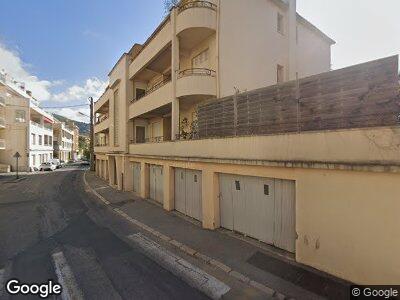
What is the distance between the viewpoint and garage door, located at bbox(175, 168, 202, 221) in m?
9.95

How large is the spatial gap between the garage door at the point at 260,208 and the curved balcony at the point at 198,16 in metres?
7.10

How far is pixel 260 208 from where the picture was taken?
736 centimetres

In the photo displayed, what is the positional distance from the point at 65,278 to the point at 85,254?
4.35 feet

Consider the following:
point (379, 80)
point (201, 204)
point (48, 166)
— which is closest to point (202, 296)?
point (201, 204)

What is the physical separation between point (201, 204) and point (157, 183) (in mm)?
4618

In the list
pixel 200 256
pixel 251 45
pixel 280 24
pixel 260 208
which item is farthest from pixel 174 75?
pixel 200 256

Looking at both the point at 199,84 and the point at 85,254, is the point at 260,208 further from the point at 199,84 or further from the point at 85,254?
the point at 199,84

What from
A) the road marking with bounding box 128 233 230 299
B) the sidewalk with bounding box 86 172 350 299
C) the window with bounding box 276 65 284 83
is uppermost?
the window with bounding box 276 65 284 83

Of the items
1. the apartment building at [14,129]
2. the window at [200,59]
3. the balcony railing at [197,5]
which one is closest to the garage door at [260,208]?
the window at [200,59]

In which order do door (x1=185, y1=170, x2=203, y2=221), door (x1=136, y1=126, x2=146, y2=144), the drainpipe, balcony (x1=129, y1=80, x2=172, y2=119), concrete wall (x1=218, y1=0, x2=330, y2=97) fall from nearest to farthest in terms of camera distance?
door (x1=185, y1=170, x2=203, y2=221) < concrete wall (x1=218, y1=0, x2=330, y2=97) < balcony (x1=129, y1=80, x2=172, y2=119) < the drainpipe < door (x1=136, y1=126, x2=146, y2=144)

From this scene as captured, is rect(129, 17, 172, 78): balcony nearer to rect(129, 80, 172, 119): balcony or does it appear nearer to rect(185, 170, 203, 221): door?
rect(129, 80, 172, 119): balcony

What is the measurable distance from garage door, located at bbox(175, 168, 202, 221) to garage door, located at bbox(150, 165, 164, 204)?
1858 millimetres

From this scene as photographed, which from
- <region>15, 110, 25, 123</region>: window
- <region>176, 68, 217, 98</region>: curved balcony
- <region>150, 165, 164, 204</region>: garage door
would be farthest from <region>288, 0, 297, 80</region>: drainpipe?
<region>15, 110, 25, 123</region>: window

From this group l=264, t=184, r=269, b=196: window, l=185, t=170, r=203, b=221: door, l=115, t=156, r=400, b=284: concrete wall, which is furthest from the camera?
l=185, t=170, r=203, b=221: door
